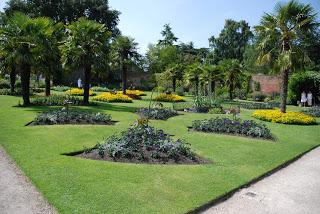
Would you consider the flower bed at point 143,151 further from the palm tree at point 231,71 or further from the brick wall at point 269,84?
the brick wall at point 269,84

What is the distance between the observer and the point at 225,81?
3759 centimetres

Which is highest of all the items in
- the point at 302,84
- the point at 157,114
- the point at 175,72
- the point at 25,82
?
the point at 175,72

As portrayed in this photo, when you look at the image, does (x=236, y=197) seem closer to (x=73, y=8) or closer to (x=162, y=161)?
(x=162, y=161)

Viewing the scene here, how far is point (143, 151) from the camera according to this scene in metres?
10.1

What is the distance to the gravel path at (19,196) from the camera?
245 inches

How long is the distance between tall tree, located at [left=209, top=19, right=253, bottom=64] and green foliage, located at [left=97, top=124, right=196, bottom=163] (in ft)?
208

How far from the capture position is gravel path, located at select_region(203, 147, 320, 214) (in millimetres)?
6980

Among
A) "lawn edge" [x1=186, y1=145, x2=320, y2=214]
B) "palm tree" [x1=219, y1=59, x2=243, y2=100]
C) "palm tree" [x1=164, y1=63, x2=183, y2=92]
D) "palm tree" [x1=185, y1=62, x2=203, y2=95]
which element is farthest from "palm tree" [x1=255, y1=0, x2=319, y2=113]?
"palm tree" [x1=164, y1=63, x2=183, y2=92]

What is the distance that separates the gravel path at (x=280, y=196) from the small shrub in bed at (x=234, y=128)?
4248 mm

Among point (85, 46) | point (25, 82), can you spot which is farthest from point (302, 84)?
point (25, 82)

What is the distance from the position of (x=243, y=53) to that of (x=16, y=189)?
69.9 meters

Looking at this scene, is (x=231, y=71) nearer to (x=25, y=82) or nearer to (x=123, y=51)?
(x=123, y=51)

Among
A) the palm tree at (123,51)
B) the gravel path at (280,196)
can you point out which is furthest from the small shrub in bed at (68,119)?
the palm tree at (123,51)

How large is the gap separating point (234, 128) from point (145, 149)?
19.0 feet
